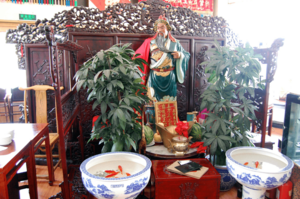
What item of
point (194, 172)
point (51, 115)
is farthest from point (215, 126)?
point (51, 115)

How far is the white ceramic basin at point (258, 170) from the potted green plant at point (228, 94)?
0.61 feet

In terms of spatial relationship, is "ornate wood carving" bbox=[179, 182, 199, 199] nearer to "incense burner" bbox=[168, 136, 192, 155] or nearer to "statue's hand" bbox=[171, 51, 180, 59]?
"incense burner" bbox=[168, 136, 192, 155]

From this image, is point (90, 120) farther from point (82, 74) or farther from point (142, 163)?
point (142, 163)

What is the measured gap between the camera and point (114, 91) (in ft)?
5.53

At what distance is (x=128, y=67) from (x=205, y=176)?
1018 millimetres

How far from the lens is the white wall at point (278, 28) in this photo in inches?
152

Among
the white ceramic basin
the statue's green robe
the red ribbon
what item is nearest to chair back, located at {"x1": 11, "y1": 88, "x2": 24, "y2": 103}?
the statue's green robe

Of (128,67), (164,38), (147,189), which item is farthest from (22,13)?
(147,189)

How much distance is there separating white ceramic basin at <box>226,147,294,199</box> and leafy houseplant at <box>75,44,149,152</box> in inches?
30.7

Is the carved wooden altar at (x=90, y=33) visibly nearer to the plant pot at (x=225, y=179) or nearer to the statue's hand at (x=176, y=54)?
the statue's hand at (x=176, y=54)

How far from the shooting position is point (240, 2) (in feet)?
15.2

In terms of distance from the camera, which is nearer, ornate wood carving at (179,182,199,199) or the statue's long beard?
ornate wood carving at (179,182,199,199)

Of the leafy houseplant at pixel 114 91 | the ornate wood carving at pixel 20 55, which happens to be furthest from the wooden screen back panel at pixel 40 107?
the leafy houseplant at pixel 114 91

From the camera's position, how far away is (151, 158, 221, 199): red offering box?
1.66 m
